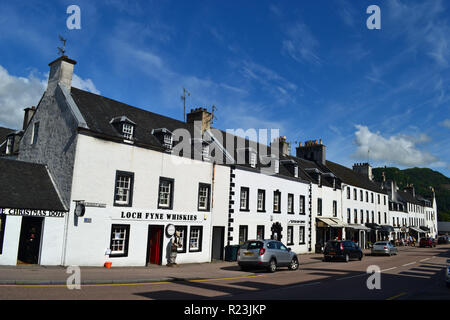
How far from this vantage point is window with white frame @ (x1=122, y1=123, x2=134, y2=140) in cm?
2009

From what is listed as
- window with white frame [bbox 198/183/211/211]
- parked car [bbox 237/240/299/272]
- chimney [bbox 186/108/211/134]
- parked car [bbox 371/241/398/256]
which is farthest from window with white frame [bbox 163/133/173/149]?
parked car [bbox 371/241/398/256]

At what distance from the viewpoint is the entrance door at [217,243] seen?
83.2ft

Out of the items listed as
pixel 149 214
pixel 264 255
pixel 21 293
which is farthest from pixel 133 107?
pixel 21 293

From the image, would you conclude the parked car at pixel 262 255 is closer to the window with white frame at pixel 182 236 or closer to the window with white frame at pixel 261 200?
the window with white frame at pixel 182 236

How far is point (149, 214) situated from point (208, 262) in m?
5.95

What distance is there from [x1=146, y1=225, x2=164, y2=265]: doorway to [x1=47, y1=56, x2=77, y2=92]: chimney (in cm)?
986

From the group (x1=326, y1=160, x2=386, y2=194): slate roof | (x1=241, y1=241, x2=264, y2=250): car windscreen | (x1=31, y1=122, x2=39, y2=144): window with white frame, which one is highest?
(x1=326, y1=160, x2=386, y2=194): slate roof

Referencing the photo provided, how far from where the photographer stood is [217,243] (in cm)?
2572

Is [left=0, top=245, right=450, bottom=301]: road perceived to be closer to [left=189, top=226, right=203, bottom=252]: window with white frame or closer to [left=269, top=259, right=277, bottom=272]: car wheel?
[left=269, top=259, right=277, bottom=272]: car wheel

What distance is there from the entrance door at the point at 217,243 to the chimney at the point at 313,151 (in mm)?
24234

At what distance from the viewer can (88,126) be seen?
60.2ft

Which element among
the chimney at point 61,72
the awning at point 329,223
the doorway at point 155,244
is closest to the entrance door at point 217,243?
the doorway at point 155,244

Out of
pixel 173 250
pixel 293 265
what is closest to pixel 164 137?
pixel 173 250
